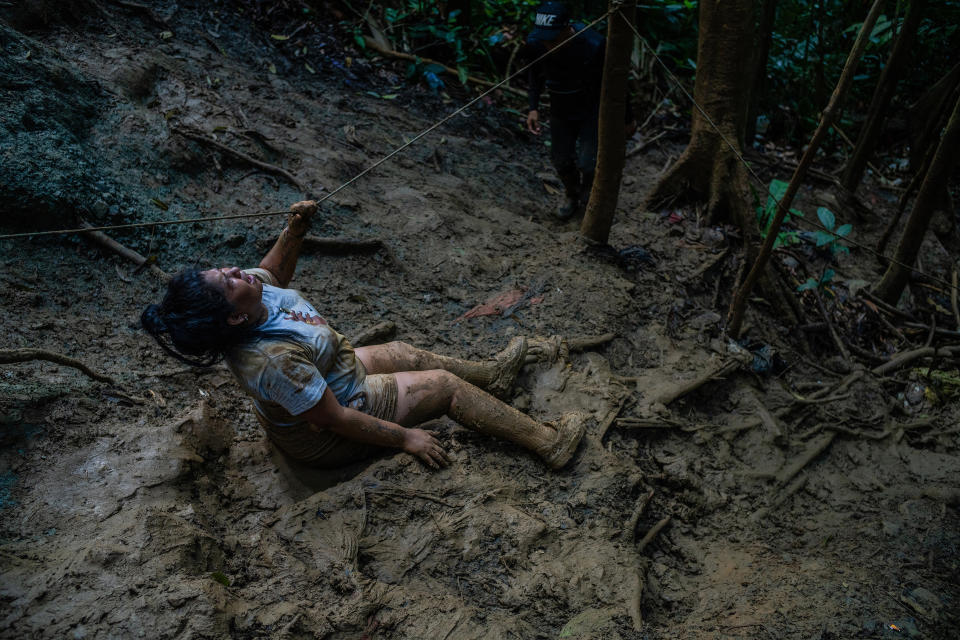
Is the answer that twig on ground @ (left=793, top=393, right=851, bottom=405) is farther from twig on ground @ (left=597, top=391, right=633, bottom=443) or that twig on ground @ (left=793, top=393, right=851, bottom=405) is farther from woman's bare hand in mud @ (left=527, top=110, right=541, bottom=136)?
woman's bare hand in mud @ (left=527, top=110, right=541, bottom=136)

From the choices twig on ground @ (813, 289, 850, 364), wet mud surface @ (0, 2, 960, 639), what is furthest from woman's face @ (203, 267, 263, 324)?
twig on ground @ (813, 289, 850, 364)

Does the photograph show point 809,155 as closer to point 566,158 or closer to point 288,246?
point 566,158

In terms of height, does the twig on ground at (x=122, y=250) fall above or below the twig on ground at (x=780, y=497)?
above

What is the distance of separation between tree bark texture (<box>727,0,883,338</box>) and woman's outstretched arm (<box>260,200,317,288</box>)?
2.92 metres

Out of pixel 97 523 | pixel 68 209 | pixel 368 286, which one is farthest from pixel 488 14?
pixel 97 523

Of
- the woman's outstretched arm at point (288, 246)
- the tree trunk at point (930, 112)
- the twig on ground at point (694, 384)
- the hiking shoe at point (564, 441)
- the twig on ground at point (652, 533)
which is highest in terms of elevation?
the tree trunk at point (930, 112)

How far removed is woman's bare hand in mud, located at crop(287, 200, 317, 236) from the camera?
3131 millimetres

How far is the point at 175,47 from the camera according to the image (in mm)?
5637

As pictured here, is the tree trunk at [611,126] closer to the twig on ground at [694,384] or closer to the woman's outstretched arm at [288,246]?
the twig on ground at [694,384]

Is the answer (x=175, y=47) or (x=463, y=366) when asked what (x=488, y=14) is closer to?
(x=175, y=47)

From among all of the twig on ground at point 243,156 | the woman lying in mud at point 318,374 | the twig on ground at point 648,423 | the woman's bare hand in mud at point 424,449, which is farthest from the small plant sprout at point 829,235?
the twig on ground at point 243,156

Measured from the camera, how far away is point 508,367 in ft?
11.9

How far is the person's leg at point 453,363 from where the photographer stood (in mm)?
3283

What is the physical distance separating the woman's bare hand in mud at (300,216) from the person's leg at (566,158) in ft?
11.1
